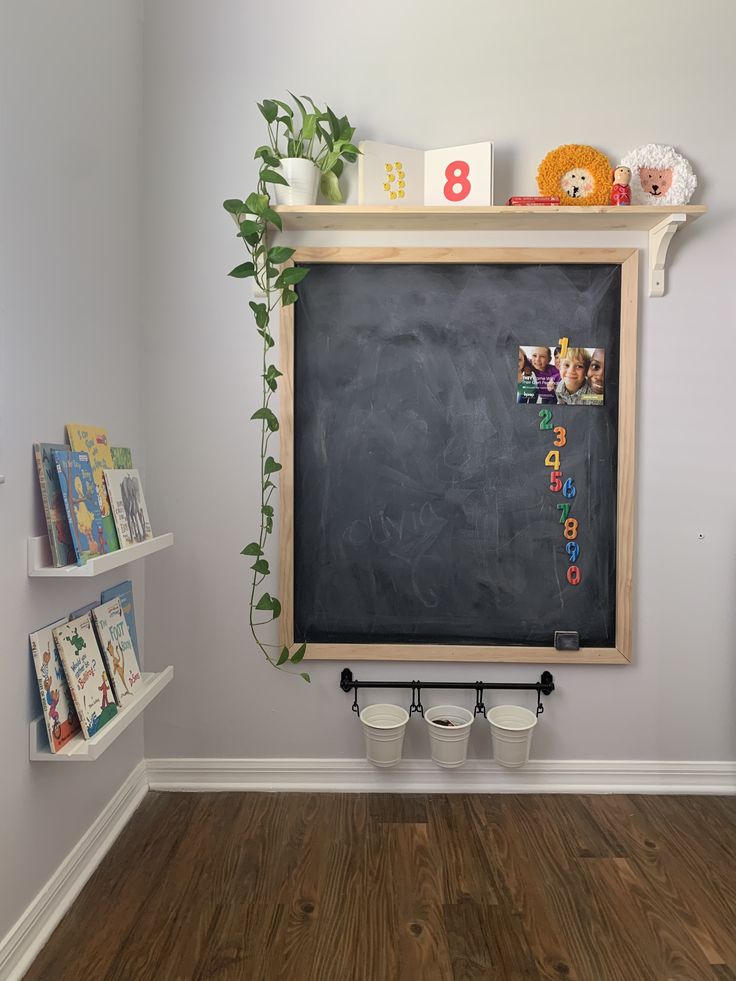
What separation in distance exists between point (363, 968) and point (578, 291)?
1.91m

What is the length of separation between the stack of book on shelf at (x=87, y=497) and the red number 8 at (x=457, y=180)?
1245 millimetres

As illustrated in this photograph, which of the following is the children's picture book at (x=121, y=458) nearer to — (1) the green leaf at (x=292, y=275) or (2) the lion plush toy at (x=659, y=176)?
Result: (1) the green leaf at (x=292, y=275)

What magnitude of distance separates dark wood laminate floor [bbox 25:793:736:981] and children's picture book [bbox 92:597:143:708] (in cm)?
46

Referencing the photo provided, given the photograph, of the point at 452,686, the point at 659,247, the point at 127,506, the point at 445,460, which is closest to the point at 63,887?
the point at 127,506

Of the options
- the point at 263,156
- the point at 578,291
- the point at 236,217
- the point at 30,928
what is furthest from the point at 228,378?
the point at 30,928

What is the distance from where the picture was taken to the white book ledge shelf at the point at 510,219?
1949mm

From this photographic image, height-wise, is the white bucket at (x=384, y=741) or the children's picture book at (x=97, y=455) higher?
the children's picture book at (x=97, y=455)

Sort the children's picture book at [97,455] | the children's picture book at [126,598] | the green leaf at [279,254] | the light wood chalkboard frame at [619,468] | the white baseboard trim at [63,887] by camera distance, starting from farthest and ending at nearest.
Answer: the light wood chalkboard frame at [619,468]
the green leaf at [279,254]
the children's picture book at [126,598]
the children's picture book at [97,455]
the white baseboard trim at [63,887]

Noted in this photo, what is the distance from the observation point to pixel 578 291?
6.92ft

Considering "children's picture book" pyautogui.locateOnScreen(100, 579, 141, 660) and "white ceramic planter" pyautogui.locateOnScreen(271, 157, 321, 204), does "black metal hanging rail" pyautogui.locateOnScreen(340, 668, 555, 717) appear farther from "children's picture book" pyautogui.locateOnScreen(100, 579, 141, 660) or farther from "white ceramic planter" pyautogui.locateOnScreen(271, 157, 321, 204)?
"white ceramic planter" pyautogui.locateOnScreen(271, 157, 321, 204)

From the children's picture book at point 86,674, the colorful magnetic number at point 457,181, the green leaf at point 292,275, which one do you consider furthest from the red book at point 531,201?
the children's picture book at point 86,674

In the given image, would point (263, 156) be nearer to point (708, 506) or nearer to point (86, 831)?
point (708, 506)

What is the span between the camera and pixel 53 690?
1475 mm

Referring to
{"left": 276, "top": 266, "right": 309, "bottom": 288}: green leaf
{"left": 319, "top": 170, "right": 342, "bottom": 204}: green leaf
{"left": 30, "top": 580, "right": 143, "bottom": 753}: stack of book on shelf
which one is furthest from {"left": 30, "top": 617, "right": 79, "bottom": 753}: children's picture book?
{"left": 319, "top": 170, "right": 342, "bottom": 204}: green leaf
